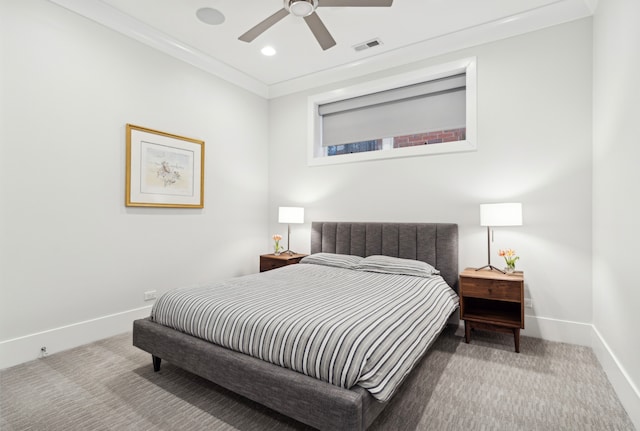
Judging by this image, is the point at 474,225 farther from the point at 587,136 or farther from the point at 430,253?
the point at 587,136

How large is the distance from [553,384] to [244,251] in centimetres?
362

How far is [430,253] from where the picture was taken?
3416 millimetres

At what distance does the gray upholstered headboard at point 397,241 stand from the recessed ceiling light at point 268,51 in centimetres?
216

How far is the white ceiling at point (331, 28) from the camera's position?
2.90 metres

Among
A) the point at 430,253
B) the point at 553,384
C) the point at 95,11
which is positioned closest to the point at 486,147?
the point at 430,253

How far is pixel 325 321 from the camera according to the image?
1.72 metres

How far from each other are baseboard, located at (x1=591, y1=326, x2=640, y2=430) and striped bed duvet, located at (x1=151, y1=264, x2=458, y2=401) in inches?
41.6

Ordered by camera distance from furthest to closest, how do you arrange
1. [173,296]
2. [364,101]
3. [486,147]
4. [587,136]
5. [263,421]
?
[364,101]
[486,147]
[587,136]
[173,296]
[263,421]

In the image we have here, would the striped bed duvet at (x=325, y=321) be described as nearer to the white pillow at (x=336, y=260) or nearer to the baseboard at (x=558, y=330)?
the white pillow at (x=336, y=260)

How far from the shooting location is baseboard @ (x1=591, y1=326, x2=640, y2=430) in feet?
5.67

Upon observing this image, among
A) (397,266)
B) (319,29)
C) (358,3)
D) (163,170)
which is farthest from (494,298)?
(163,170)

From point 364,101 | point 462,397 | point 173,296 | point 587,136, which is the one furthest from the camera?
point 364,101

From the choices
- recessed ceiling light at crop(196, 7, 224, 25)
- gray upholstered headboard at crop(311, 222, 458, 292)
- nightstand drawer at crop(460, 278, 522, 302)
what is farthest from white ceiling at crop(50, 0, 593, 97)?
nightstand drawer at crop(460, 278, 522, 302)

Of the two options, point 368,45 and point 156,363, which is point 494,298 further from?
point 368,45
